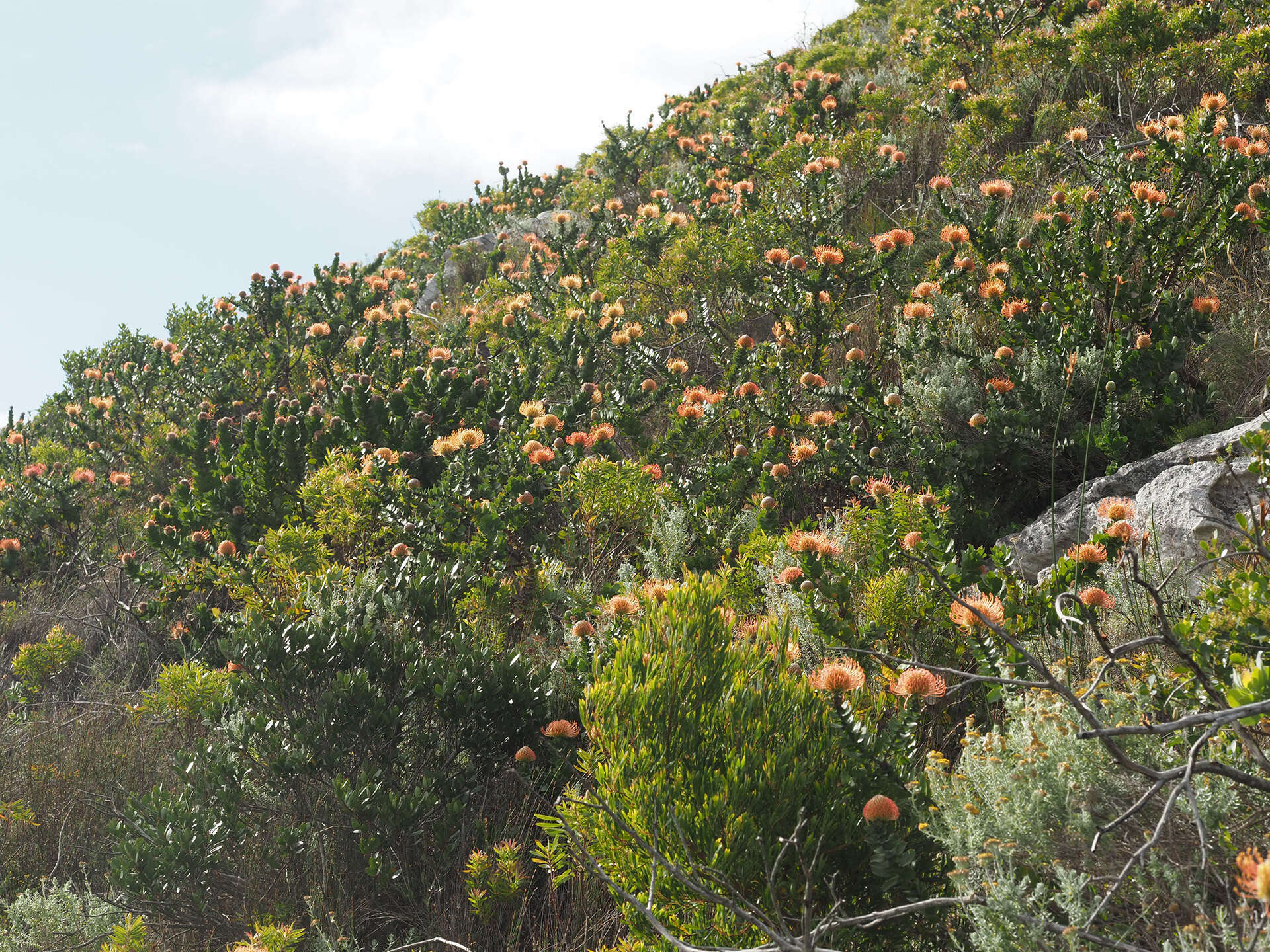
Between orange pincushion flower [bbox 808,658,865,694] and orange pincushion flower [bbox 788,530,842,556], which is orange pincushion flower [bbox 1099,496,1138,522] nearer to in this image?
orange pincushion flower [bbox 788,530,842,556]

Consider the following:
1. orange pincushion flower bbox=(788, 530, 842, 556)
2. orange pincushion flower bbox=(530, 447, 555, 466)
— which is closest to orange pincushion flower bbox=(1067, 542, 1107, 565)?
orange pincushion flower bbox=(788, 530, 842, 556)

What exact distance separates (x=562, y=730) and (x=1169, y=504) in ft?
8.51

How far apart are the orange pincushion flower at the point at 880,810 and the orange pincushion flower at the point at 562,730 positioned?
135 centimetres

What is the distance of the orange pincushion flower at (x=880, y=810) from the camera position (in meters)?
2.20

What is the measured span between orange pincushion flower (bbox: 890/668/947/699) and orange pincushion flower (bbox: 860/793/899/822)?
39cm

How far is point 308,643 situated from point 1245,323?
16.4 ft

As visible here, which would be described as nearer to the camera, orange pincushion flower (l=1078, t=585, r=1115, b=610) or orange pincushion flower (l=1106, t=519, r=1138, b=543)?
orange pincushion flower (l=1078, t=585, r=1115, b=610)

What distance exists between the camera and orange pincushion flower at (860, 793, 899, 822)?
2199 millimetres

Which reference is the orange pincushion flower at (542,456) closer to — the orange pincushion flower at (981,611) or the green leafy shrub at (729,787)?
the green leafy shrub at (729,787)

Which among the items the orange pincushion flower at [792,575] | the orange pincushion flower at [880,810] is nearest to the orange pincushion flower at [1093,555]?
the orange pincushion flower at [792,575]

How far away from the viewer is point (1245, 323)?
4754 mm

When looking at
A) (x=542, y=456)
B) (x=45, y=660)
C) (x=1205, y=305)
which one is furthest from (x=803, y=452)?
(x=45, y=660)

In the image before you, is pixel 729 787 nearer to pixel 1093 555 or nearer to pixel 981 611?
pixel 981 611

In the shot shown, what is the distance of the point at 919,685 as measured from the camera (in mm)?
2561
